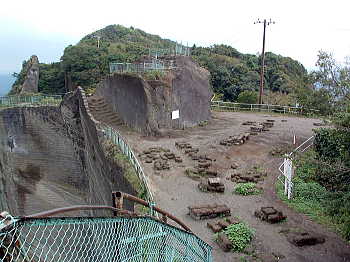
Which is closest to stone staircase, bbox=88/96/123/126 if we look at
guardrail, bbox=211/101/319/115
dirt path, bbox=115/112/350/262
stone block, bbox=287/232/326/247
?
dirt path, bbox=115/112/350/262

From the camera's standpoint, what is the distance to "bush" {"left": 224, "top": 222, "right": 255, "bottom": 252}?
24.9 feet

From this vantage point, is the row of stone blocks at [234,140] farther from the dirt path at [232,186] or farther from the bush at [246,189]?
the bush at [246,189]

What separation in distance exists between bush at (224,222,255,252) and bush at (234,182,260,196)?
101 inches

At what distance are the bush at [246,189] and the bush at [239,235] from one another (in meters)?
2.57

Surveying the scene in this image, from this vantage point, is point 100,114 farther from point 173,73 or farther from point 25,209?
point 25,209

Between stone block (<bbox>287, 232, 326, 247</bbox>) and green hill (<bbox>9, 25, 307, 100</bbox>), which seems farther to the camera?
green hill (<bbox>9, 25, 307, 100</bbox>)

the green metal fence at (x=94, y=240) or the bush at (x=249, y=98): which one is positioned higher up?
the bush at (x=249, y=98)

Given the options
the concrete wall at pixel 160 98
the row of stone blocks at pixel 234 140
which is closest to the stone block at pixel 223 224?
the row of stone blocks at pixel 234 140

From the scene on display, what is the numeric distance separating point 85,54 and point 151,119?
29.3 metres

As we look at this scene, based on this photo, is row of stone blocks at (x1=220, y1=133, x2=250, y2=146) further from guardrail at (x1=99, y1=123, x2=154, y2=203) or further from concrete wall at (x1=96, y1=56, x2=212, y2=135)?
guardrail at (x1=99, y1=123, x2=154, y2=203)

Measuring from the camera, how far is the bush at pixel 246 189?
35.9 ft

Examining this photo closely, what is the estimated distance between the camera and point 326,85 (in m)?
10.9

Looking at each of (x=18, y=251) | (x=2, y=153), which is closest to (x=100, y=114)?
(x=2, y=153)

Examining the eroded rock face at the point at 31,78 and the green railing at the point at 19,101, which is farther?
the eroded rock face at the point at 31,78
